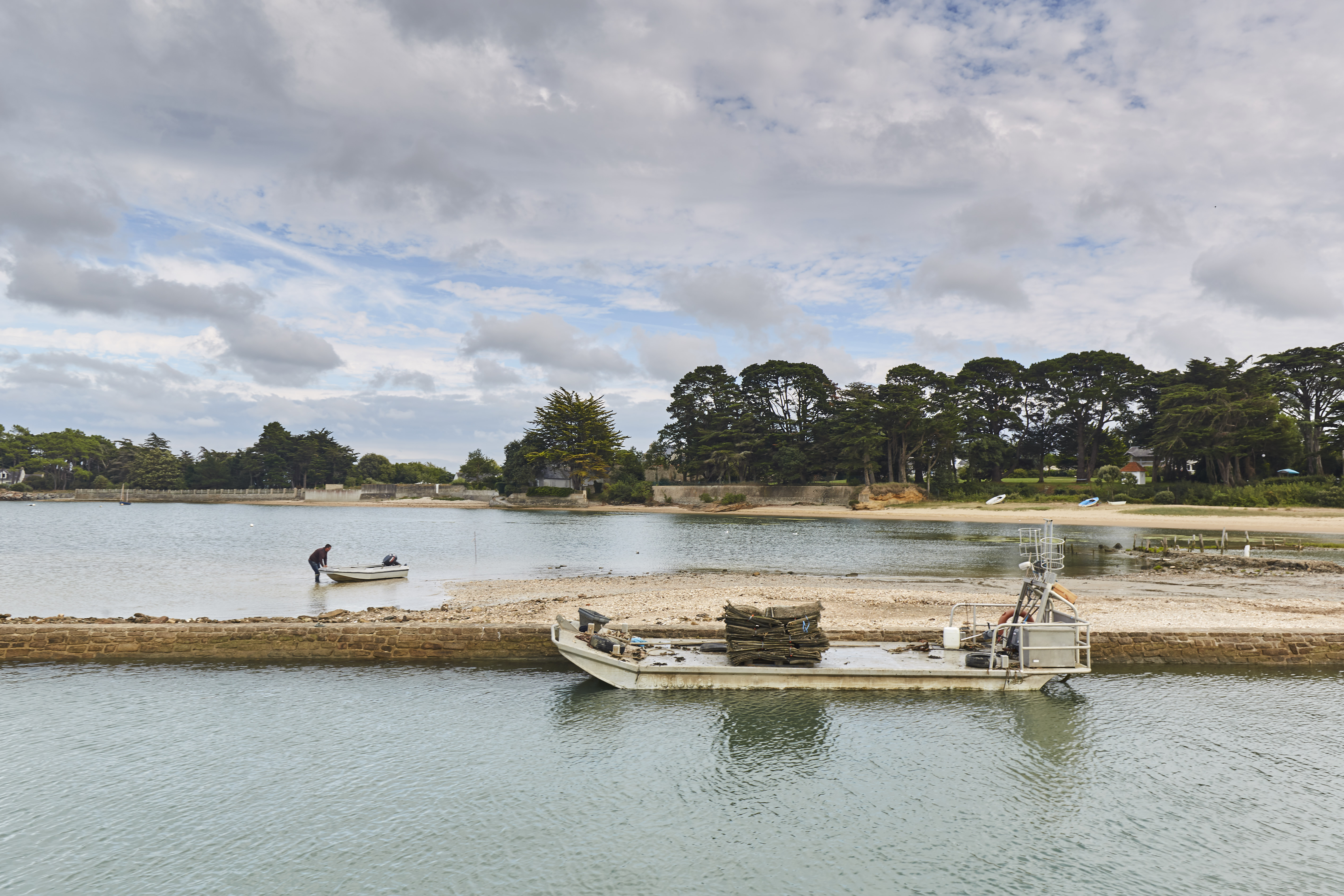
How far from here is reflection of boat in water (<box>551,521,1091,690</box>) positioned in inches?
488

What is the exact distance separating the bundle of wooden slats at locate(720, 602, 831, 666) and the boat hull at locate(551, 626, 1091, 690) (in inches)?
8.5

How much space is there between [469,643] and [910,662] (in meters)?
8.96

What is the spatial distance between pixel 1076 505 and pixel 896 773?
66019mm

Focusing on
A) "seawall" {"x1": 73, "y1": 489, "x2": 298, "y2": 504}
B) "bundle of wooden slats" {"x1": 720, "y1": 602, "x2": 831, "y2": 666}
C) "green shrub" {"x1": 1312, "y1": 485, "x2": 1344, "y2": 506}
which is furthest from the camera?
"seawall" {"x1": 73, "y1": 489, "x2": 298, "y2": 504}

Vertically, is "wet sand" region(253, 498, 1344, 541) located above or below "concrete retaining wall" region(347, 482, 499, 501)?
below

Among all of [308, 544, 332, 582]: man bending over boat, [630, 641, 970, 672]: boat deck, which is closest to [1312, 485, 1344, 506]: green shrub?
[630, 641, 970, 672]: boat deck

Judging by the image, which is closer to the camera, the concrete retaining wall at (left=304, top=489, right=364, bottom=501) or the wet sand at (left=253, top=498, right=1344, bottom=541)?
the wet sand at (left=253, top=498, right=1344, bottom=541)

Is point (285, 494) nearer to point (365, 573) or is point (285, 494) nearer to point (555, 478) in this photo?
point (555, 478)

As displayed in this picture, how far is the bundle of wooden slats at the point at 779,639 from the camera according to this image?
12.7 m

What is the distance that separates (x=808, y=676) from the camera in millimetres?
12398

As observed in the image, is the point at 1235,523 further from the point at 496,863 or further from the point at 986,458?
the point at 496,863

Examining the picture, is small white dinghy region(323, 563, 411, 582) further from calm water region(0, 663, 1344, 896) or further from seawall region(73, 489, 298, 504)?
seawall region(73, 489, 298, 504)

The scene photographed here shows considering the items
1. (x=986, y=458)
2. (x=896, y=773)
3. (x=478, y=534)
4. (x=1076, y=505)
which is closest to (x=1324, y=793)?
(x=896, y=773)

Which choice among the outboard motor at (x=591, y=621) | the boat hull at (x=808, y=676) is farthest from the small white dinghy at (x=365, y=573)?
the boat hull at (x=808, y=676)
